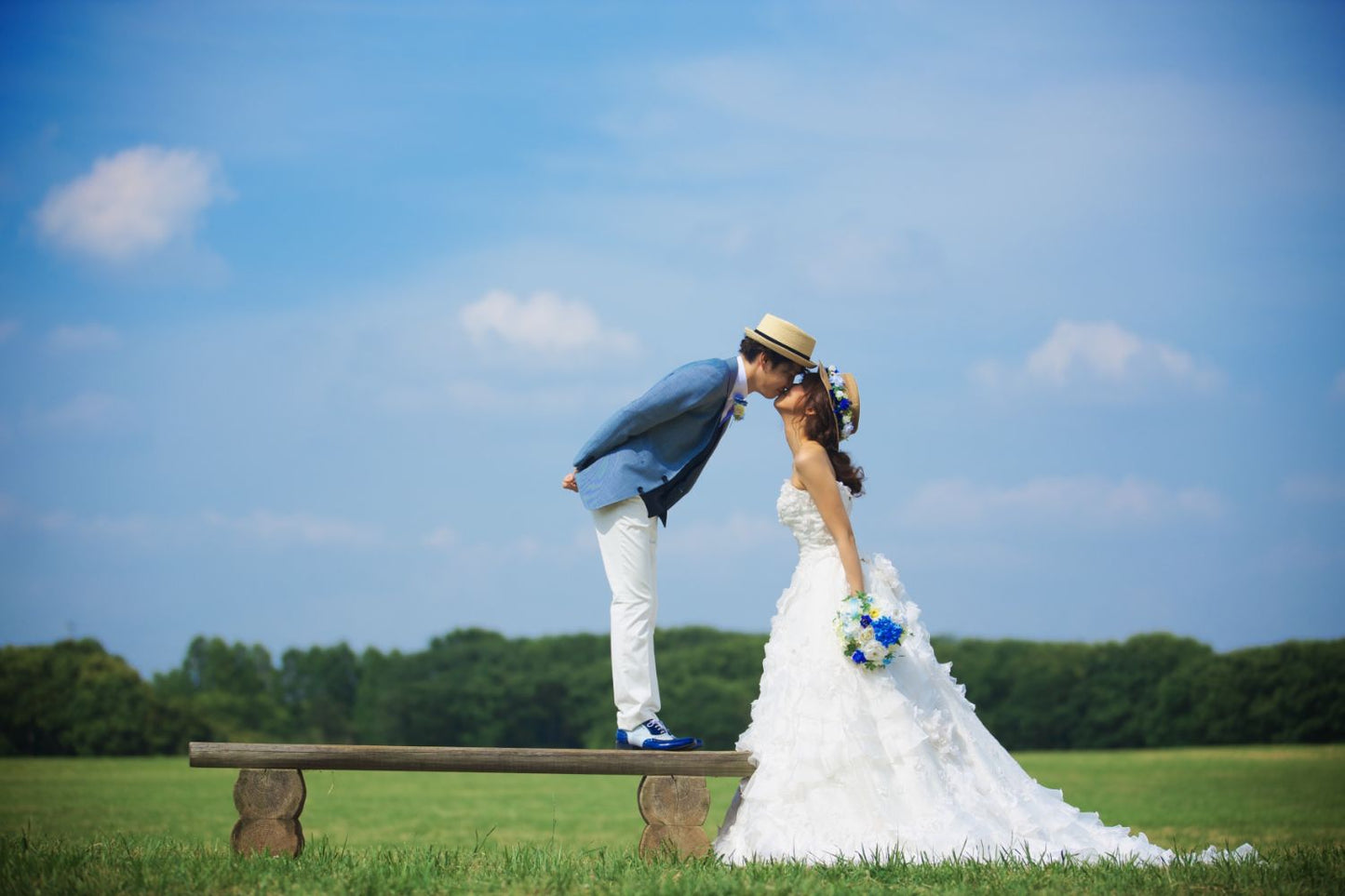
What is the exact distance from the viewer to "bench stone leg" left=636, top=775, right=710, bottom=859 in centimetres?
673

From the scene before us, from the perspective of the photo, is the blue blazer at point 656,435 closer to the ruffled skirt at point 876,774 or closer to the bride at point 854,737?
the bride at point 854,737

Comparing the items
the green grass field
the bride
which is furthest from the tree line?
the bride

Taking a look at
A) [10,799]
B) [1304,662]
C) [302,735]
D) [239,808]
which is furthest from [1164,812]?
[302,735]

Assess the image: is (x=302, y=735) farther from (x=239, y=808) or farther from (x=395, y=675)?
(x=239, y=808)

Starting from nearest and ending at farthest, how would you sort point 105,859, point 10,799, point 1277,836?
point 105,859
point 1277,836
point 10,799

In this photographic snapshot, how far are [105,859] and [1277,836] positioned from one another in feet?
58.9

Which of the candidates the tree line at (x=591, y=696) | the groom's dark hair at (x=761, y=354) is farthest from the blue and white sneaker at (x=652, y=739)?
the tree line at (x=591, y=696)

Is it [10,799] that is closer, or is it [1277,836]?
[1277,836]

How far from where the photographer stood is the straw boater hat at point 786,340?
7273mm

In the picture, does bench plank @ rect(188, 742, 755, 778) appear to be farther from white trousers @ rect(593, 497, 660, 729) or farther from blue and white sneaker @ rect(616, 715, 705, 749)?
white trousers @ rect(593, 497, 660, 729)

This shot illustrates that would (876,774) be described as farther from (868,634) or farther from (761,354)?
(761,354)

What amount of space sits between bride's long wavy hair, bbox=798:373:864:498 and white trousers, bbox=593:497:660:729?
117 cm

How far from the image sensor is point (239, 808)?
6730mm

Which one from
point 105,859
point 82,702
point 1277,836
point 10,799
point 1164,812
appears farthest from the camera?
point 82,702
